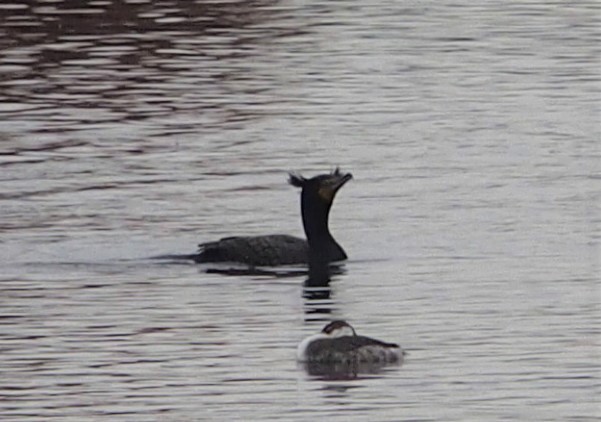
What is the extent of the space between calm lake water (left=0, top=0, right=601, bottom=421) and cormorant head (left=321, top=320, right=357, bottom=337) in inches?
14.6

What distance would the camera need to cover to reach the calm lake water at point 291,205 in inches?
649

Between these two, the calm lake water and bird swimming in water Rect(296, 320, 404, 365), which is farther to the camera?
bird swimming in water Rect(296, 320, 404, 365)

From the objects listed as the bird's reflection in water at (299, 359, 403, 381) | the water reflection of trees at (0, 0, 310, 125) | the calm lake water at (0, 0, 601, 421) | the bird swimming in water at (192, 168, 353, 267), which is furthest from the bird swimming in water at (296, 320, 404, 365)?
the water reflection of trees at (0, 0, 310, 125)

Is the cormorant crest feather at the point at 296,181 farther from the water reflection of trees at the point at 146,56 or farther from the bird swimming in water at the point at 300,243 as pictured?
the water reflection of trees at the point at 146,56

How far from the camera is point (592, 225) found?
76.2ft

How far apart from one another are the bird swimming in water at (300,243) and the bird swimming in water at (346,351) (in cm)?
486

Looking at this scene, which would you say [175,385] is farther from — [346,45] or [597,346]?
[346,45]

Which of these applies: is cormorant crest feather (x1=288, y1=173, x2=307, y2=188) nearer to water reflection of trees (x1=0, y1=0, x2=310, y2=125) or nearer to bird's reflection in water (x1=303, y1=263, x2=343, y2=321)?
bird's reflection in water (x1=303, y1=263, x2=343, y2=321)

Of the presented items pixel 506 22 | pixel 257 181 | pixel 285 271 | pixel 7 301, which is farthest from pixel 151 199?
pixel 506 22

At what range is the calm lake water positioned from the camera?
54.0 ft

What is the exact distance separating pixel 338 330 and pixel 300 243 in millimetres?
5254

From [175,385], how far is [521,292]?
456 centimetres

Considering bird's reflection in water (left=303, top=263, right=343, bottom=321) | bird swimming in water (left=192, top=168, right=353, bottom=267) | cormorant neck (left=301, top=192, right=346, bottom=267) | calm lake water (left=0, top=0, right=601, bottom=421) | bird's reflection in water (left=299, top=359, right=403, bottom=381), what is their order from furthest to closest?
cormorant neck (left=301, top=192, right=346, bottom=267) < bird swimming in water (left=192, top=168, right=353, bottom=267) < bird's reflection in water (left=303, top=263, right=343, bottom=321) < bird's reflection in water (left=299, top=359, right=403, bottom=381) < calm lake water (left=0, top=0, right=601, bottom=421)

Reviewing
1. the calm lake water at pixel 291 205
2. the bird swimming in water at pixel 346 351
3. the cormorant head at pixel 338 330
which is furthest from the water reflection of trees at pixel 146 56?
the bird swimming in water at pixel 346 351
